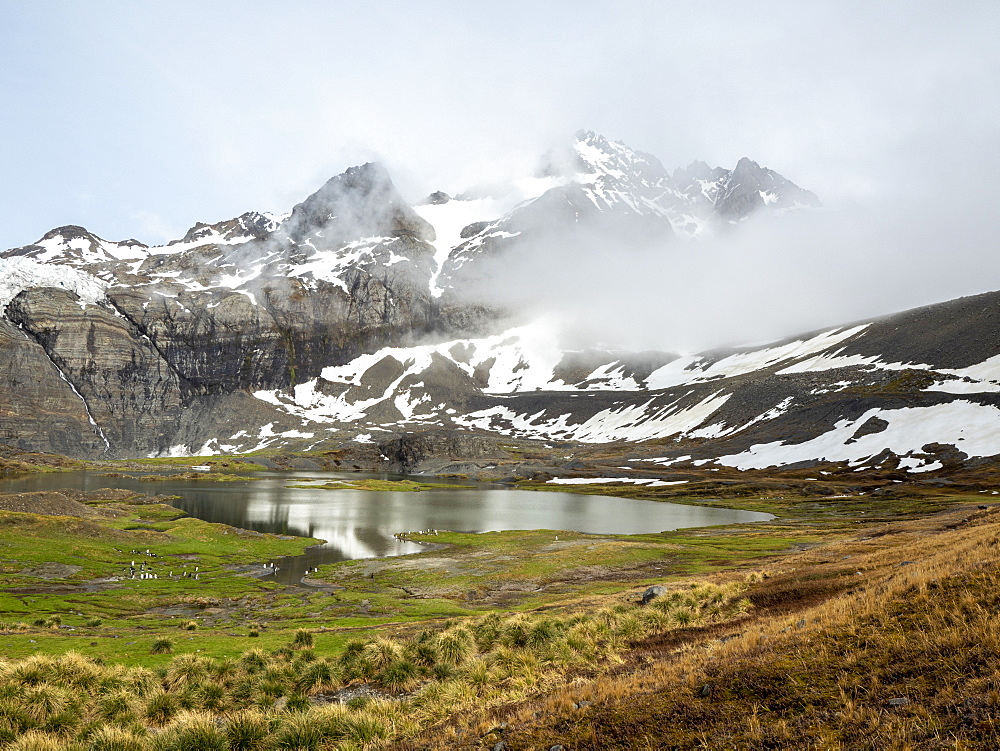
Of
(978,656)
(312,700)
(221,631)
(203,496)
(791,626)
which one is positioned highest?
(978,656)

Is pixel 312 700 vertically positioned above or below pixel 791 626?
below

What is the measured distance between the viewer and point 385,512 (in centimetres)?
9044

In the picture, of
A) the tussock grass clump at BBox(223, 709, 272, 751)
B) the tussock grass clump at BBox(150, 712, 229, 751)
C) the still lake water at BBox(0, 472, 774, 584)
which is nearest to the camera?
the tussock grass clump at BBox(150, 712, 229, 751)

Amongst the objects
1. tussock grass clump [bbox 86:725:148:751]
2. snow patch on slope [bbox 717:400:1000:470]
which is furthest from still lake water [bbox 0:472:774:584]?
snow patch on slope [bbox 717:400:1000:470]

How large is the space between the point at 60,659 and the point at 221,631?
12.0 metres

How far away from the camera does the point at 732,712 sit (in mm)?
9039

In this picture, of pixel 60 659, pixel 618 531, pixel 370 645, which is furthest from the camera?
pixel 618 531

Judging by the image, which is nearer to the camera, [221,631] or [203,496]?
[221,631]

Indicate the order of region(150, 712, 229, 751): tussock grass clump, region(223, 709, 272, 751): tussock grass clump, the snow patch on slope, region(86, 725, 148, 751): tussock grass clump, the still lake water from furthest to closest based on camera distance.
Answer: the snow patch on slope < the still lake water < region(223, 709, 272, 751): tussock grass clump < region(150, 712, 229, 751): tussock grass clump < region(86, 725, 148, 751): tussock grass clump

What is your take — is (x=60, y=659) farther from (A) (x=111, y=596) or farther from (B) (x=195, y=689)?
(A) (x=111, y=596)

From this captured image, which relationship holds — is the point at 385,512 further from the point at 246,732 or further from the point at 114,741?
the point at 114,741

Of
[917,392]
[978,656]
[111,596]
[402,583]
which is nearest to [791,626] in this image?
[978,656]

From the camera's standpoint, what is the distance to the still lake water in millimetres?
67125

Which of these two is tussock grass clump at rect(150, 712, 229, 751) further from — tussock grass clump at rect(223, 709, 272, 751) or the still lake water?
the still lake water
